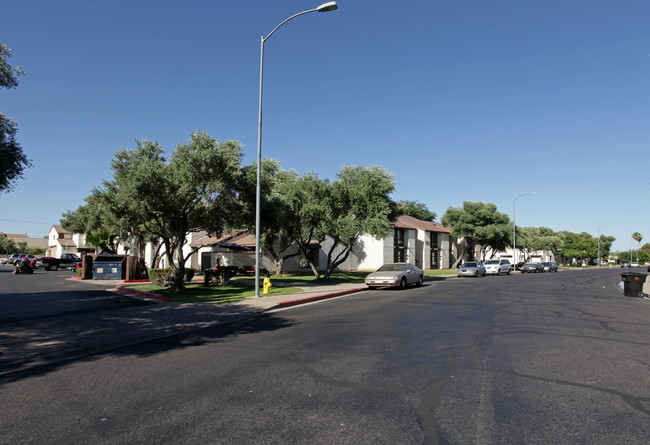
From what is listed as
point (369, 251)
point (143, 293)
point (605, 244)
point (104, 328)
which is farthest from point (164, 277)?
point (605, 244)

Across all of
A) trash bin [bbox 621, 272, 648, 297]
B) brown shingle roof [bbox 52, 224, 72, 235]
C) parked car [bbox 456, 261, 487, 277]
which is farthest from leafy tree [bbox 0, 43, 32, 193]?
brown shingle roof [bbox 52, 224, 72, 235]

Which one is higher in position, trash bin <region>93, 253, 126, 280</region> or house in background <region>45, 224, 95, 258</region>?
house in background <region>45, 224, 95, 258</region>

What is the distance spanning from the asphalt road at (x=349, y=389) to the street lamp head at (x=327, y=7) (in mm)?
10460

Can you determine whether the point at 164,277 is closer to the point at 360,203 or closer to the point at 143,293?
the point at 143,293

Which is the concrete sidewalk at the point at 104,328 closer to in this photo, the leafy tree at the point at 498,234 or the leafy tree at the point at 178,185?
the leafy tree at the point at 178,185

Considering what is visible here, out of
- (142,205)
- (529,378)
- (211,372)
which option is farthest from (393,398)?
(142,205)

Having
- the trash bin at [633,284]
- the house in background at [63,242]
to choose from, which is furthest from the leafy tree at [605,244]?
the house in background at [63,242]

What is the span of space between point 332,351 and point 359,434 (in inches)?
138

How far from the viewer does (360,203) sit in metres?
26.3

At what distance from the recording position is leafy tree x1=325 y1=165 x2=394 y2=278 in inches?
997

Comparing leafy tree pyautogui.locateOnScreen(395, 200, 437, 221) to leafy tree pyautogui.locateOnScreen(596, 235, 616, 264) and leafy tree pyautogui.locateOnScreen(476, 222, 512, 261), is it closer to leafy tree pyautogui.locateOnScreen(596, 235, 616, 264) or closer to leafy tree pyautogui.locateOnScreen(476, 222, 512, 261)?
leafy tree pyautogui.locateOnScreen(476, 222, 512, 261)

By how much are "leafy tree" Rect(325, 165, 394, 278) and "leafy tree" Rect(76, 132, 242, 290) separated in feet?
26.6

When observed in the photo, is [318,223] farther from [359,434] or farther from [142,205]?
[359,434]

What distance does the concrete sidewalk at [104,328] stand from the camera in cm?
771
